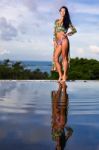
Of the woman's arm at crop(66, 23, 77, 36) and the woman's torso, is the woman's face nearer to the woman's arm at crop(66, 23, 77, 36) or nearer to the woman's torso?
the woman's torso

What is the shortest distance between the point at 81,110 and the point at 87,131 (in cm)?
197

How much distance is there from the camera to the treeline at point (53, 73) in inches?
688

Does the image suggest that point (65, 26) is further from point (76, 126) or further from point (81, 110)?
point (76, 126)

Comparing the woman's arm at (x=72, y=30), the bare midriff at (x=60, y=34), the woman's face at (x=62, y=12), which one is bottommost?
the bare midriff at (x=60, y=34)

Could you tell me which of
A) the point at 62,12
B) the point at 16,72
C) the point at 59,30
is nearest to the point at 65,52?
the point at 59,30

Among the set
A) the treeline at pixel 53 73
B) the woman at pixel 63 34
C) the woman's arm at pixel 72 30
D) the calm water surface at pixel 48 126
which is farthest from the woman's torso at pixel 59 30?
the treeline at pixel 53 73

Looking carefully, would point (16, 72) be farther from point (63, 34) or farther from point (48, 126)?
point (48, 126)

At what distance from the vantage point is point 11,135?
418 cm

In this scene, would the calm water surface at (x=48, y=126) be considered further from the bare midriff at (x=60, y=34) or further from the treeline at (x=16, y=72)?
the treeline at (x=16, y=72)

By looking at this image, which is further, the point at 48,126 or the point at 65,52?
the point at 65,52

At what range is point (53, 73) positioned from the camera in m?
19.0

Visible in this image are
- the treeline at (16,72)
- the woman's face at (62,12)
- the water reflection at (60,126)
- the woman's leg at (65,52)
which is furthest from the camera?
the treeline at (16,72)

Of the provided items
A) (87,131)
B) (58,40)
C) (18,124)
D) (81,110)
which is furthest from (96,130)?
(58,40)

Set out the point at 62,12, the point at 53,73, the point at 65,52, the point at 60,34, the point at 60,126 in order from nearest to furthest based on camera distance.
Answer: the point at 60,126, the point at 62,12, the point at 60,34, the point at 65,52, the point at 53,73
